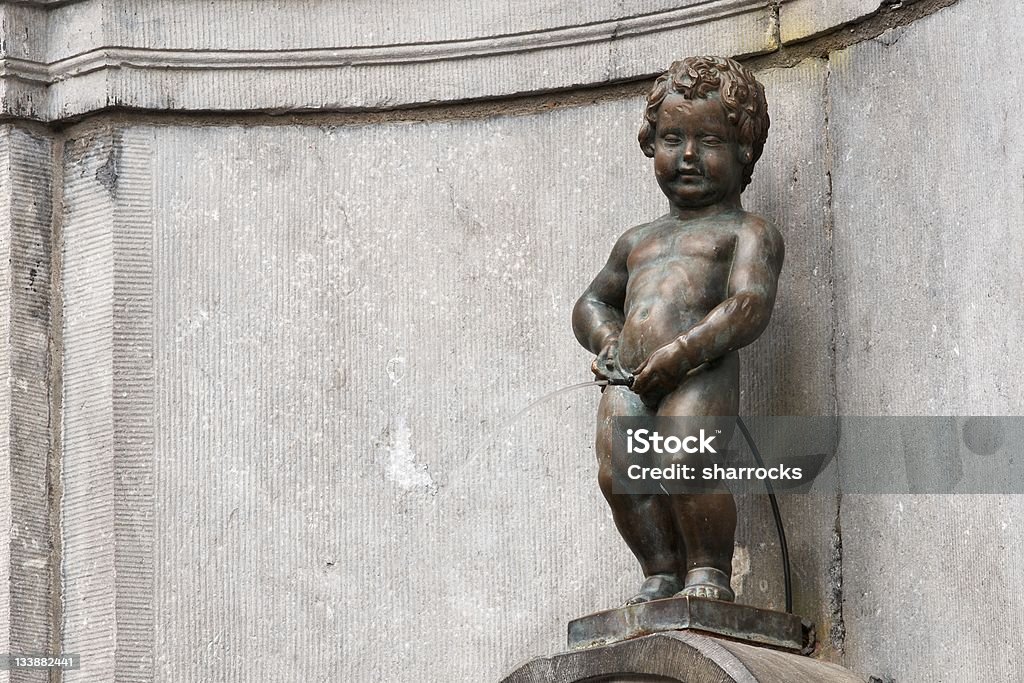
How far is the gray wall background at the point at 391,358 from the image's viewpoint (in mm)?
4234

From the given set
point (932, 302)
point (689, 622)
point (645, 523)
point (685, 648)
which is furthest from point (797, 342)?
point (685, 648)

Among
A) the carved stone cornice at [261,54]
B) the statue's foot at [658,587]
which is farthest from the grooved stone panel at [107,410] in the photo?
the statue's foot at [658,587]

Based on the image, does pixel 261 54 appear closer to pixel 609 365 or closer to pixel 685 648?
pixel 609 365

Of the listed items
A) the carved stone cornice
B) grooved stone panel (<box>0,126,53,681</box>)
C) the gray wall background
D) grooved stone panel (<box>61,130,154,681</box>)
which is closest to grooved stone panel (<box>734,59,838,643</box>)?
the gray wall background

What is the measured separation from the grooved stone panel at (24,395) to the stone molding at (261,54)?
5.0 inches

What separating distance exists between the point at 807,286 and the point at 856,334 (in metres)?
0.15

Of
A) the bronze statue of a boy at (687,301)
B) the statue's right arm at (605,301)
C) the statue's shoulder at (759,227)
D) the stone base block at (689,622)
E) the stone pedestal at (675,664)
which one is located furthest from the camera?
the statue's right arm at (605,301)

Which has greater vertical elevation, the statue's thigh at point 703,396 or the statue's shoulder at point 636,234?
the statue's shoulder at point 636,234

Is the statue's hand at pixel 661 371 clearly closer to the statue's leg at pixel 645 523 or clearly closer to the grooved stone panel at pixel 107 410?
the statue's leg at pixel 645 523

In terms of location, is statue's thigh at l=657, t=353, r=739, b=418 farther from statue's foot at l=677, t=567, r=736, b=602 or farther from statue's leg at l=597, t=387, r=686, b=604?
statue's foot at l=677, t=567, r=736, b=602

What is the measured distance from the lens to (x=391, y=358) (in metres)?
4.57

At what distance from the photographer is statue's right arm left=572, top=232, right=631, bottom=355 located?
4176 mm

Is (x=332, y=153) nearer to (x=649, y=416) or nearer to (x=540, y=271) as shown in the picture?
(x=540, y=271)

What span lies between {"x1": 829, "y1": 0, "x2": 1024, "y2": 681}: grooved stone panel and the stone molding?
2.29ft
